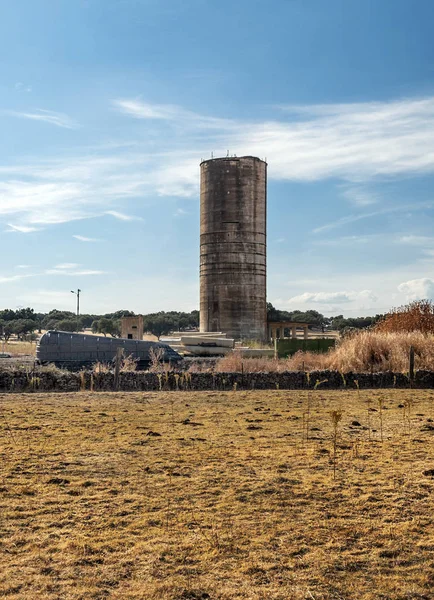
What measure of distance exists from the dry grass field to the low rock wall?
7.01 metres

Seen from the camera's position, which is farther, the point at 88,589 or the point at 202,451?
the point at 202,451

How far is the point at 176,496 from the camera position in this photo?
7.12 metres

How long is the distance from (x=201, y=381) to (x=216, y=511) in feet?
43.2

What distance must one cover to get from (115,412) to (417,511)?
28.6 ft

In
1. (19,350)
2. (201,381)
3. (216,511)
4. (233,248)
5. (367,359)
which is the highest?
(233,248)

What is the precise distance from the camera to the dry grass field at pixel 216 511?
5.02m

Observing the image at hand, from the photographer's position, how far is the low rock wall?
1925 centimetres

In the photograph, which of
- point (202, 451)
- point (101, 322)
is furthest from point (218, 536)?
point (101, 322)

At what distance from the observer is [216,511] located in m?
6.60

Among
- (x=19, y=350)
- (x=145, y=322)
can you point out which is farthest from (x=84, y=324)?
(x=19, y=350)

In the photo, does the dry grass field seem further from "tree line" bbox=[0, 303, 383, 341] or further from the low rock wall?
"tree line" bbox=[0, 303, 383, 341]

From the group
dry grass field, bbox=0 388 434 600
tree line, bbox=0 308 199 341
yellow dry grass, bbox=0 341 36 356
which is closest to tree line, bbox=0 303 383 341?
tree line, bbox=0 308 199 341

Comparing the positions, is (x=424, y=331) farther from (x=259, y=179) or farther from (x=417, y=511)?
(x=259, y=179)

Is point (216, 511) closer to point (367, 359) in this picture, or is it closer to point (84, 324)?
point (367, 359)
